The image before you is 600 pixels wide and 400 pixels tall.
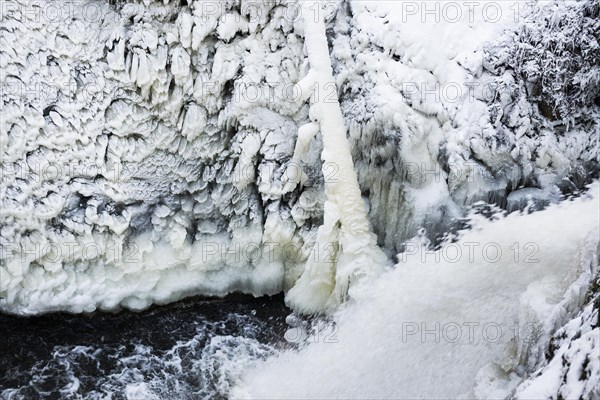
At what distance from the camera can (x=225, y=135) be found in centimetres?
584

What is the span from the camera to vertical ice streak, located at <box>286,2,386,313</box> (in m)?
5.36

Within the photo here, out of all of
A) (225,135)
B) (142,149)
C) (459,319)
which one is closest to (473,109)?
(459,319)

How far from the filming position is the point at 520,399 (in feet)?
11.0

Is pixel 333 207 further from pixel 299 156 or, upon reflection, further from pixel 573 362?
pixel 573 362

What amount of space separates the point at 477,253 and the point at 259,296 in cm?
213

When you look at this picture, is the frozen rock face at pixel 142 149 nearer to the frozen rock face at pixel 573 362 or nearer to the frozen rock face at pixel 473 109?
the frozen rock face at pixel 473 109

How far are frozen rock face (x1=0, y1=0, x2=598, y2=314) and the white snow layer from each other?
326mm

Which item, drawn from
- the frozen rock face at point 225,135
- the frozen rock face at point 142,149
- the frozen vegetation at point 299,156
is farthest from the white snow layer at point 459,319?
the frozen rock face at point 142,149

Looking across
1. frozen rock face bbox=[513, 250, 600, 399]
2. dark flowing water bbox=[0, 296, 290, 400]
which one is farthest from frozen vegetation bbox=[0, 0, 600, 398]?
frozen rock face bbox=[513, 250, 600, 399]

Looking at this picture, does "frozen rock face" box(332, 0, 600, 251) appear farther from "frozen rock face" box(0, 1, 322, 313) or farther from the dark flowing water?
the dark flowing water

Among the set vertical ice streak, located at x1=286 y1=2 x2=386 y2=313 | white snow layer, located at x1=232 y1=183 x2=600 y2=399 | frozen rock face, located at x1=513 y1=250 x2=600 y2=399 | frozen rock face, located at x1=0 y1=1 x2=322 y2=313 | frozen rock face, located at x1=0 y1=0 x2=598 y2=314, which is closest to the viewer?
frozen rock face, located at x1=513 y1=250 x2=600 y2=399

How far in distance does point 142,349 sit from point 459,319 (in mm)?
2680

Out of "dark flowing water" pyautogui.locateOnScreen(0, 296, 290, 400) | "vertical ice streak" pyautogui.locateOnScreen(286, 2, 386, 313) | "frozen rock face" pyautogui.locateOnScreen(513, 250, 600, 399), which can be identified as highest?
"vertical ice streak" pyautogui.locateOnScreen(286, 2, 386, 313)

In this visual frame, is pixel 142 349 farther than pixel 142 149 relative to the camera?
No
